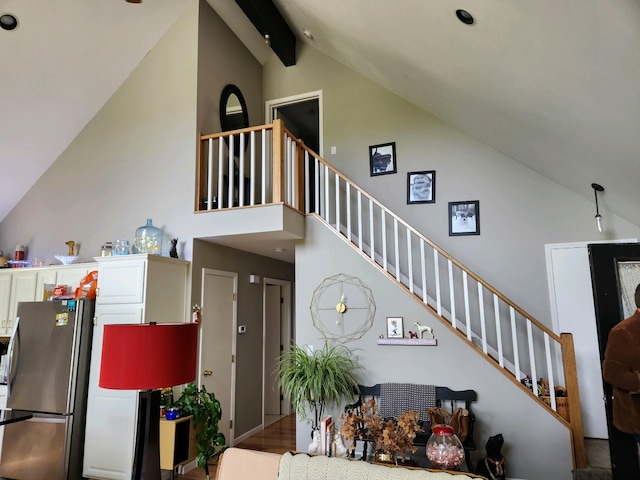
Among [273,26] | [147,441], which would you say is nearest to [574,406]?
[147,441]

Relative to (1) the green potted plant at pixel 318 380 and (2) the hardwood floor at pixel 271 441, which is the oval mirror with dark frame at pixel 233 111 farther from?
(2) the hardwood floor at pixel 271 441

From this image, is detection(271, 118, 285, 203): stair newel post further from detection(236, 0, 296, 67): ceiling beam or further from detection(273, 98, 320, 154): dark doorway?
detection(273, 98, 320, 154): dark doorway

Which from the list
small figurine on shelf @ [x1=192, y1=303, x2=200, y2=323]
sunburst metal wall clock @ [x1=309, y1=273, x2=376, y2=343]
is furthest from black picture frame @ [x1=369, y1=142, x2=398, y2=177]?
small figurine on shelf @ [x1=192, y1=303, x2=200, y2=323]

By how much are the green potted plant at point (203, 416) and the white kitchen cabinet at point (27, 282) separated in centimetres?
180

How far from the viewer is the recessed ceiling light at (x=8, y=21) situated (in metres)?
4.21

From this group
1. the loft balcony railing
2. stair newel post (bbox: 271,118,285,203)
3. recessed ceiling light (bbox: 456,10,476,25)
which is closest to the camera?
recessed ceiling light (bbox: 456,10,476,25)

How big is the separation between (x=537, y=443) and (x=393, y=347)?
1.40 meters

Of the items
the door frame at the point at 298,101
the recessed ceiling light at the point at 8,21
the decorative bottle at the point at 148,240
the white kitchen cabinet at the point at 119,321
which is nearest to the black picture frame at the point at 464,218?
the door frame at the point at 298,101

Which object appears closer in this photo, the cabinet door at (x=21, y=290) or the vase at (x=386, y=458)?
the vase at (x=386, y=458)

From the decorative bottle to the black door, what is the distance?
4.03 metres

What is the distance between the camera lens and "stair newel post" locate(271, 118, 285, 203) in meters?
4.29

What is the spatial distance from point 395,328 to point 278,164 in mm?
2041

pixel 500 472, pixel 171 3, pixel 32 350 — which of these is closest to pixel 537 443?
pixel 500 472

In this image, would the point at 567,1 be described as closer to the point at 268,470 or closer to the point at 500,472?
the point at 268,470
